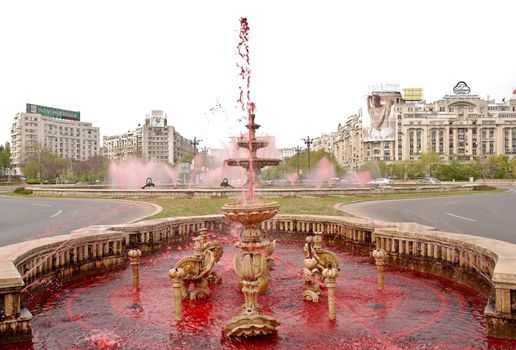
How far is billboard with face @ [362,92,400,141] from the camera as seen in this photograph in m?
148

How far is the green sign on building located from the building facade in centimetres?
11965

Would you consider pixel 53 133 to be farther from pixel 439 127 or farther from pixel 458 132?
pixel 458 132

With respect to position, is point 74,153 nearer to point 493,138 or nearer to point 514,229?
point 493,138

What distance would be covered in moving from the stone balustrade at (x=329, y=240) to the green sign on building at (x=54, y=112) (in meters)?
174

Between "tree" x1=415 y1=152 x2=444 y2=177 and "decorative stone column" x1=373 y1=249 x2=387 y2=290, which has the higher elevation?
"tree" x1=415 y1=152 x2=444 y2=177

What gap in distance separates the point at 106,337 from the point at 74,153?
188m

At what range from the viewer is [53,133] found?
167625 mm

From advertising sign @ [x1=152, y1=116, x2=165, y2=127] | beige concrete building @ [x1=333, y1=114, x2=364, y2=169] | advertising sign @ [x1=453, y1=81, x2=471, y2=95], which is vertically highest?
advertising sign @ [x1=453, y1=81, x2=471, y2=95]

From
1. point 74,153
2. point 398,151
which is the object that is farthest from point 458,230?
point 74,153

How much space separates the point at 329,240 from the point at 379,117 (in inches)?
5711

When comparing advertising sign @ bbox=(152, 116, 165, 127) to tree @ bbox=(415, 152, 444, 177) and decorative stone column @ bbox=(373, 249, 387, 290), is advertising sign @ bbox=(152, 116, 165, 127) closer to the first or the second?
tree @ bbox=(415, 152, 444, 177)

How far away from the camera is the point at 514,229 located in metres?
15.8

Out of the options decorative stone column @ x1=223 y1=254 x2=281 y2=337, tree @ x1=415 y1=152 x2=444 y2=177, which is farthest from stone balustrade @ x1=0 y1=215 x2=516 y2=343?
tree @ x1=415 y1=152 x2=444 y2=177

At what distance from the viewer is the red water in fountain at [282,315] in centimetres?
566
